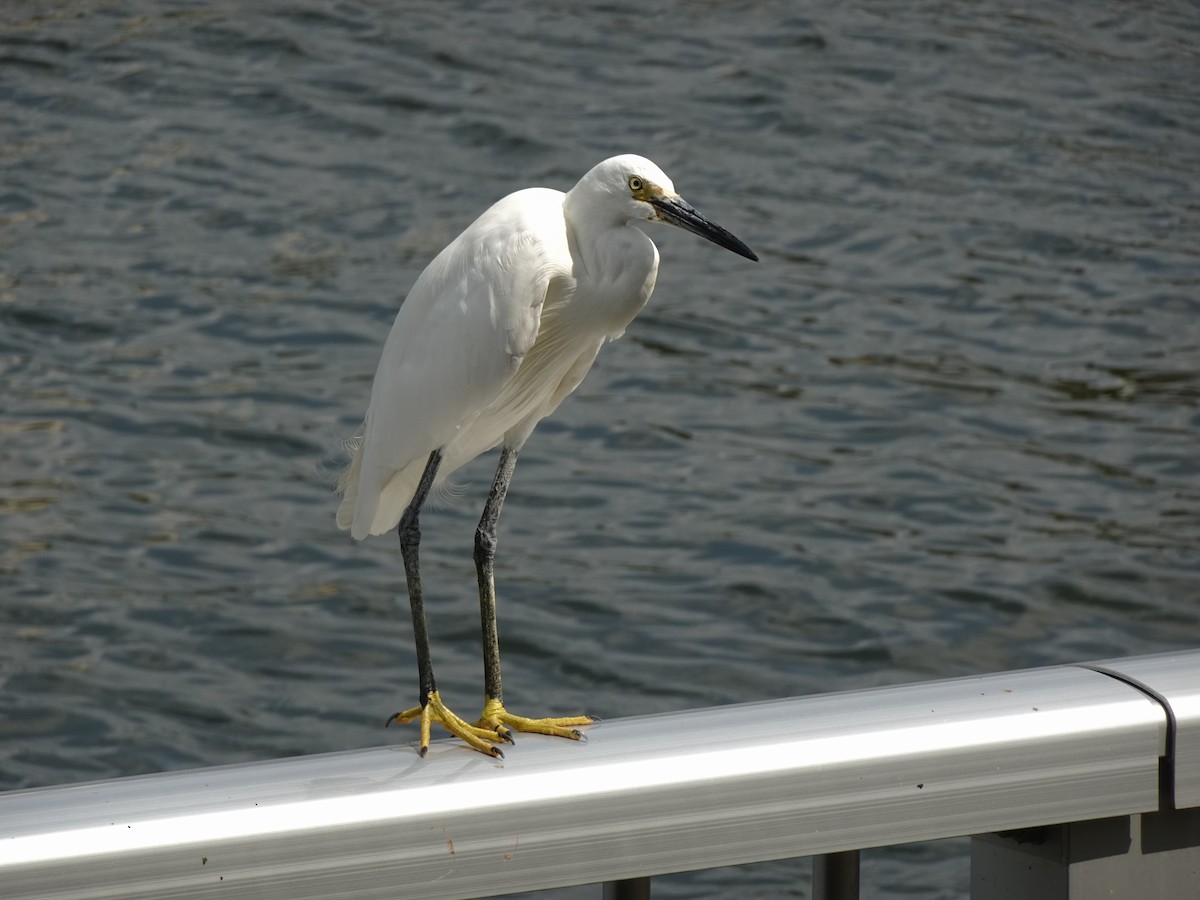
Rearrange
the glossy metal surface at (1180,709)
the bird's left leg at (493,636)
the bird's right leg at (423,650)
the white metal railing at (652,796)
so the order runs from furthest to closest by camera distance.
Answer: the bird's left leg at (493,636) → the bird's right leg at (423,650) → the glossy metal surface at (1180,709) → the white metal railing at (652,796)

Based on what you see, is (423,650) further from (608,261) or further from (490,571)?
(608,261)

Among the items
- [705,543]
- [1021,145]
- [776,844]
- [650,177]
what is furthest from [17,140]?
[776,844]

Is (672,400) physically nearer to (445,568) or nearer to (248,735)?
(445,568)

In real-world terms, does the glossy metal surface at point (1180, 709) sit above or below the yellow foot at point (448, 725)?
above

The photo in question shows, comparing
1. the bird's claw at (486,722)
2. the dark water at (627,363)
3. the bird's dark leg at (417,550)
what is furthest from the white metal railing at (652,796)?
the dark water at (627,363)

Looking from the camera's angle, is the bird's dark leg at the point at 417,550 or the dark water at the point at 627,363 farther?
the dark water at the point at 627,363

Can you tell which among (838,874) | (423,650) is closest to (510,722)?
(423,650)

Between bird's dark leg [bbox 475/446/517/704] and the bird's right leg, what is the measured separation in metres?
0.07

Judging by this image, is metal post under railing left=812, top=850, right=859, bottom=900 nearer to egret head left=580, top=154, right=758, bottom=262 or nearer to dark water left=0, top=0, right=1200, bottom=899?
egret head left=580, top=154, right=758, bottom=262

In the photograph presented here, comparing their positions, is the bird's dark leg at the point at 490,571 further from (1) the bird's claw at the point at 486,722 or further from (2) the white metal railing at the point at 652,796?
(2) the white metal railing at the point at 652,796

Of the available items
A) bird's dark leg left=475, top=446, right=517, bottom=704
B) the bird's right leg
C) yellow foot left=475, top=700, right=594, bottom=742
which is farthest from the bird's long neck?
yellow foot left=475, top=700, right=594, bottom=742

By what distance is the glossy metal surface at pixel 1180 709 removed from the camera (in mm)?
1201

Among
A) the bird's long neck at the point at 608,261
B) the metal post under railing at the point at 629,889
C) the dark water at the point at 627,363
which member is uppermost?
the bird's long neck at the point at 608,261

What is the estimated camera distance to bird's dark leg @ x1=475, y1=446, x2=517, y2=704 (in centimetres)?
208
